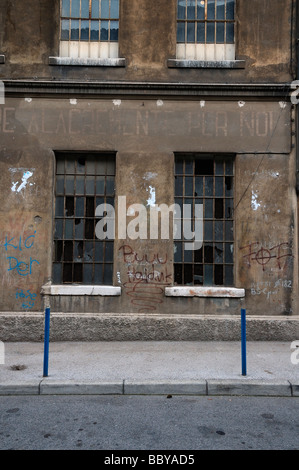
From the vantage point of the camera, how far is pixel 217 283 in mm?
8992

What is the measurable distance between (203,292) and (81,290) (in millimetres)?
2713

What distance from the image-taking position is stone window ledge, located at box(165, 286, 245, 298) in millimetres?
8664

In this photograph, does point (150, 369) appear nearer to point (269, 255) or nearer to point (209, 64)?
point (269, 255)

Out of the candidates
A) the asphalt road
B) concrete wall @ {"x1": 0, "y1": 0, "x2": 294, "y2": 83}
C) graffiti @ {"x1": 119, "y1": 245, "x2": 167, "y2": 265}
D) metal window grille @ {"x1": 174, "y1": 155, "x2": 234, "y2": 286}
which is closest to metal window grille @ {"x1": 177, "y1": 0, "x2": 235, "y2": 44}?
concrete wall @ {"x1": 0, "y1": 0, "x2": 294, "y2": 83}

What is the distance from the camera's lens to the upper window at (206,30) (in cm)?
918

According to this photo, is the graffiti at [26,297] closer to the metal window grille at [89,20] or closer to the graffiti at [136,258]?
the graffiti at [136,258]

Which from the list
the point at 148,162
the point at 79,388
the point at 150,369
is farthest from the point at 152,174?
the point at 79,388

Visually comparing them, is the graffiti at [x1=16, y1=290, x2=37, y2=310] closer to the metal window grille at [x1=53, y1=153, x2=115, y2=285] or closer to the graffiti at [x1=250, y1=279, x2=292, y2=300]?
the metal window grille at [x1=53, y1=153, x2=115, y2=285]

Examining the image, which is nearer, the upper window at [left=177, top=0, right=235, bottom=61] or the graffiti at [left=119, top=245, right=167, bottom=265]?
the graffiti at [left=119, top=245, right=167, bottom=265]

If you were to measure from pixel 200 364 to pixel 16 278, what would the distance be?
452 centimetres

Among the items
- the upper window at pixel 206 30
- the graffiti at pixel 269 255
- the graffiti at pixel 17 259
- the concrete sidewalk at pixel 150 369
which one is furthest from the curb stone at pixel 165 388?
the upper window at pixel 206 30

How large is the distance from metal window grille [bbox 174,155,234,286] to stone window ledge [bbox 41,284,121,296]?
1.46m

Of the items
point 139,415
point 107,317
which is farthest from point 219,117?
point 139,415

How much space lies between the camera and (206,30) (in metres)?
9.23
